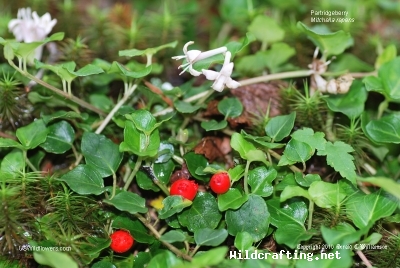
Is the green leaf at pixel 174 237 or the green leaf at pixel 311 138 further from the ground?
the green leaf at pixel 311 138

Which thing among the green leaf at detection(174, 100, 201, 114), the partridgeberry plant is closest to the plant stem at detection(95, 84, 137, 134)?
the partridgeberry plant

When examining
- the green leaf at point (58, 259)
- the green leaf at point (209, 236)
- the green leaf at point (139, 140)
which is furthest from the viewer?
the green leaf at point (139, 140)

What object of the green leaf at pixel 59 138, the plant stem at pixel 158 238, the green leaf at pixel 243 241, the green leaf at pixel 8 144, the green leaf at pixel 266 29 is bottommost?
the plant stem at pixel 158 238

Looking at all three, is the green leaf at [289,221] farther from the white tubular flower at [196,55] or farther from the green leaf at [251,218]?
the white tubular flower at [196,55]

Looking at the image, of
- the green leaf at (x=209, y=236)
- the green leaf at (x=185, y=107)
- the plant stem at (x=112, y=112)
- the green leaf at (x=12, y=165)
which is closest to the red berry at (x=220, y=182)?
the green leaf at (x=209, y=236)

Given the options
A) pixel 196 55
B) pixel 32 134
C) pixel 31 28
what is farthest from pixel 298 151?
pixel 31 28

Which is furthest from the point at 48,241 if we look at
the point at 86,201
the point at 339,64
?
the point at 339,64
